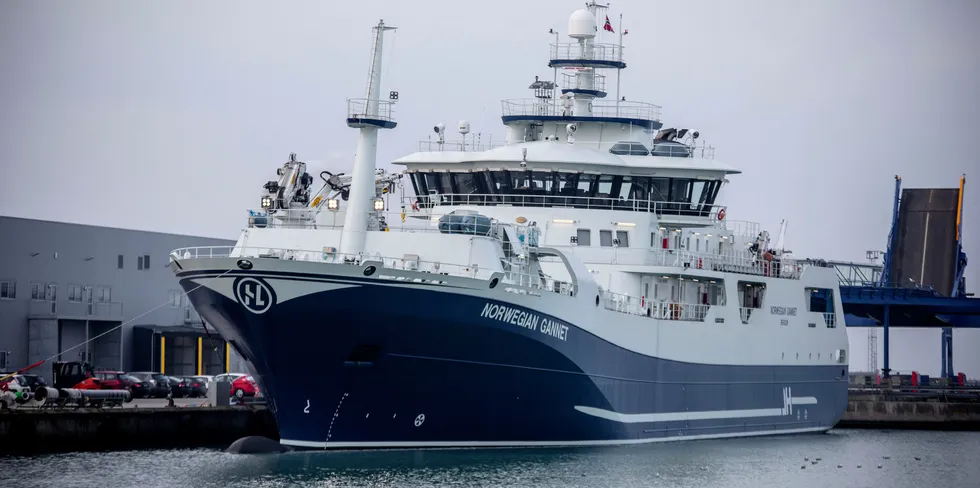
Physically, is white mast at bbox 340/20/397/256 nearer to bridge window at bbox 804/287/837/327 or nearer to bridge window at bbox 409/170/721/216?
bridge window at bbox 409/170/721/216

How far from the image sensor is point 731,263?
154ft

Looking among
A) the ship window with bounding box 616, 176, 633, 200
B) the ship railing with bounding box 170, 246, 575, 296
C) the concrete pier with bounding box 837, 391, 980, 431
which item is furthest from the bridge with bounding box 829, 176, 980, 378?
the ship railing with bounding box 170, 246, 575, 296

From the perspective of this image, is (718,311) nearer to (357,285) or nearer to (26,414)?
(357,285)

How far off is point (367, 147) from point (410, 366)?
19.3 feet

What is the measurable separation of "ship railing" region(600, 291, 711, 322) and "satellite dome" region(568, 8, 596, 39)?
9.41 m

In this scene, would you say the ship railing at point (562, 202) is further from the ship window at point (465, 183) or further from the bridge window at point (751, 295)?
the bridge window at point (751, 295)

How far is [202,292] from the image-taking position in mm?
35594

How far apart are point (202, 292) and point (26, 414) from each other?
18.8ft

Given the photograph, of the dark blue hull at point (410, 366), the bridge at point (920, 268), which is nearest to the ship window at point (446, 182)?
the dark blue hull at point (410, 366)

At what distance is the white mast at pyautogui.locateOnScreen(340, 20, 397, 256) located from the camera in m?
37.8

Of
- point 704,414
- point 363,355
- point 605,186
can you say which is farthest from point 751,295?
point 363,355

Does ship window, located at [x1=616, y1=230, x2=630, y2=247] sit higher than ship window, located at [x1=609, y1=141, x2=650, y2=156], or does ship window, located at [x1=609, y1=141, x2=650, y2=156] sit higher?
ship window, located at [x1=609, y1=141, x2=650, y2=156]

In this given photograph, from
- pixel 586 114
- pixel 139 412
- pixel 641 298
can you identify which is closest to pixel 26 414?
pixel 139 412

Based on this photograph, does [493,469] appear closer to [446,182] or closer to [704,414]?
[446,182]
